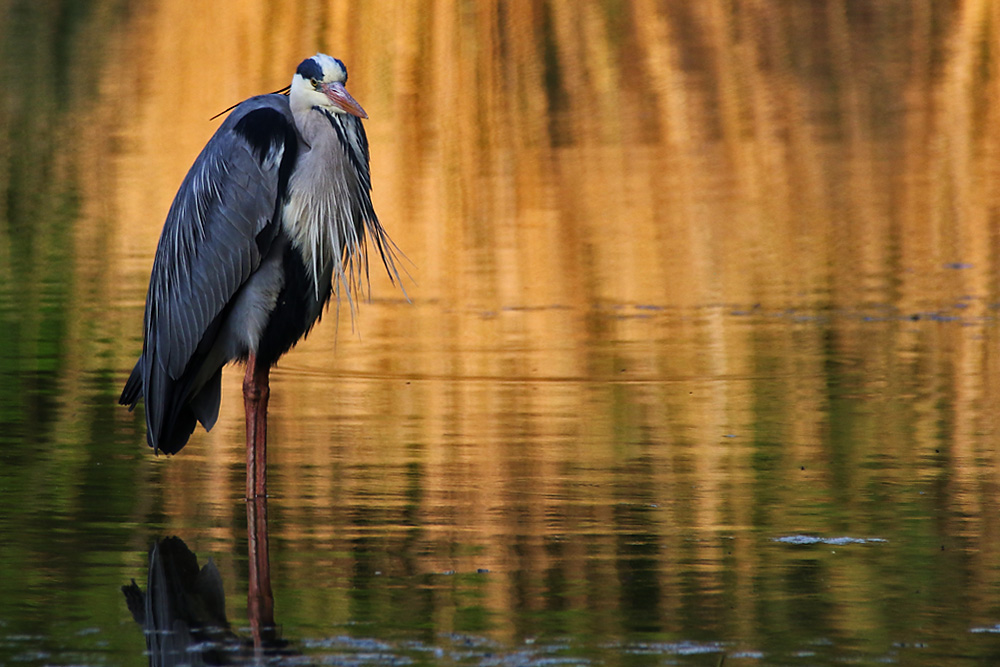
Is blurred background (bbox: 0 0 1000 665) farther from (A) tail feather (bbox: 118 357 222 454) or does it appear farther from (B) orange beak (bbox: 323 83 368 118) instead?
(B) orange beak (bbox: 323 83 368 118)

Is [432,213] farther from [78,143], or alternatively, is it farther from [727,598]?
[727,598]

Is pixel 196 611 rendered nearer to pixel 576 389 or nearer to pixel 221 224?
pixel 221 224

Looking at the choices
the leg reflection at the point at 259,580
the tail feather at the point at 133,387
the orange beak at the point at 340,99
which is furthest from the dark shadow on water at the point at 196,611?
the orange beak at the point at 340,99

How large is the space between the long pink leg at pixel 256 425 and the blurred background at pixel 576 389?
0.49 ft

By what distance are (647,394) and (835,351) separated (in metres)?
1.52

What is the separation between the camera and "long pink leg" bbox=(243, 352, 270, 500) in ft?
23.7

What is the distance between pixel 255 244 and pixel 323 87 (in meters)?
0.74

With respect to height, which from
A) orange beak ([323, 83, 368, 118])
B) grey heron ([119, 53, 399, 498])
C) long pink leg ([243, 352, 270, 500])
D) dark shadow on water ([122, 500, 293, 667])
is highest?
orange beak ([323, 83, 368, 118])

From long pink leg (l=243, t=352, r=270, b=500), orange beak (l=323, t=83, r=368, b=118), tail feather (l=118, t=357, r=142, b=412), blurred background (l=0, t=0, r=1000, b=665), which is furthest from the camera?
tail feather (l=118, t=357, r=142, b=412)

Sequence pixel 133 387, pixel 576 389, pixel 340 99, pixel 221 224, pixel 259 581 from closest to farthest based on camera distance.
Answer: pixel 259 581 → pixel 340 99 → pixel 221 224 → pixel 133 387 → pixel 576 389

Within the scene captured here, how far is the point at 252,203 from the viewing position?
24.7ft

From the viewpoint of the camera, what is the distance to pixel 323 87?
294 inches

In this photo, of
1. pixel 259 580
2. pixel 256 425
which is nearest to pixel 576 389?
pixel 256 425

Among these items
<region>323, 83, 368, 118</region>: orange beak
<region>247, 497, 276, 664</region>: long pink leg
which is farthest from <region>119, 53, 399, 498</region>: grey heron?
<region>247, 497, 276, 664</region>: long pink leg
